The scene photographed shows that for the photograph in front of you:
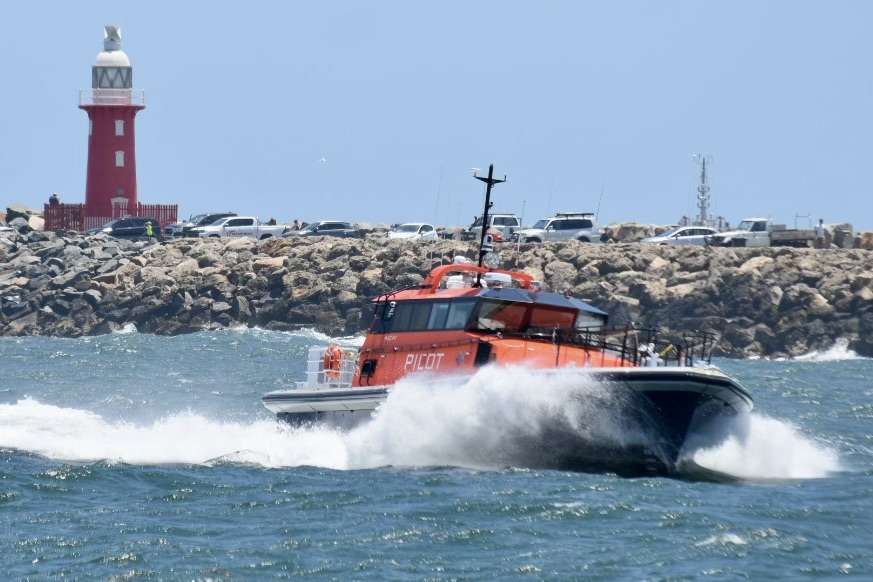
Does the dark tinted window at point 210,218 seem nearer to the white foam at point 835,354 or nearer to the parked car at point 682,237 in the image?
the parked car at point 682,237

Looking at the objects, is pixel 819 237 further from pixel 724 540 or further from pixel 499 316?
pixel 724 540

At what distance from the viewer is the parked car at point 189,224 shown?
205 ft

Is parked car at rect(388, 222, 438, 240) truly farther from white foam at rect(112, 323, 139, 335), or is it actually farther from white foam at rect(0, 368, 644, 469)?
white foam at rect(0, 368, 644, 469)

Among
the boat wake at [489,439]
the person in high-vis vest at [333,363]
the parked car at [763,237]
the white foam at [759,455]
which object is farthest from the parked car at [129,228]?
the white foam at [759,455]

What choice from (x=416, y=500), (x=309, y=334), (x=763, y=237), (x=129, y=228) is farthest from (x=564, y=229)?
(x=416, y=500)

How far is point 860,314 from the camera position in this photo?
Answer: 45.8m

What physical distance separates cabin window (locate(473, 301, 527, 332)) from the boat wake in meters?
1.08

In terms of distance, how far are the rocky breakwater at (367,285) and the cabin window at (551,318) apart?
22.9m

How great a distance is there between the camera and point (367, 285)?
49375 mm

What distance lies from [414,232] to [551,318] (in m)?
36.8

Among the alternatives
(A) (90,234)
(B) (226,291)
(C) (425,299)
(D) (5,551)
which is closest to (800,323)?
(B) (226,291)

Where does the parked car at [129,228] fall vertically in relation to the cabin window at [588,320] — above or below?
below

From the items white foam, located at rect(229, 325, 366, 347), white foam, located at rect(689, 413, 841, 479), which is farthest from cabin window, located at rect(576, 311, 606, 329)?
white foam, located at rect(229, 325, 366, 347)

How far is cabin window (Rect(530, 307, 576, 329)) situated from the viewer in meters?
21.5
